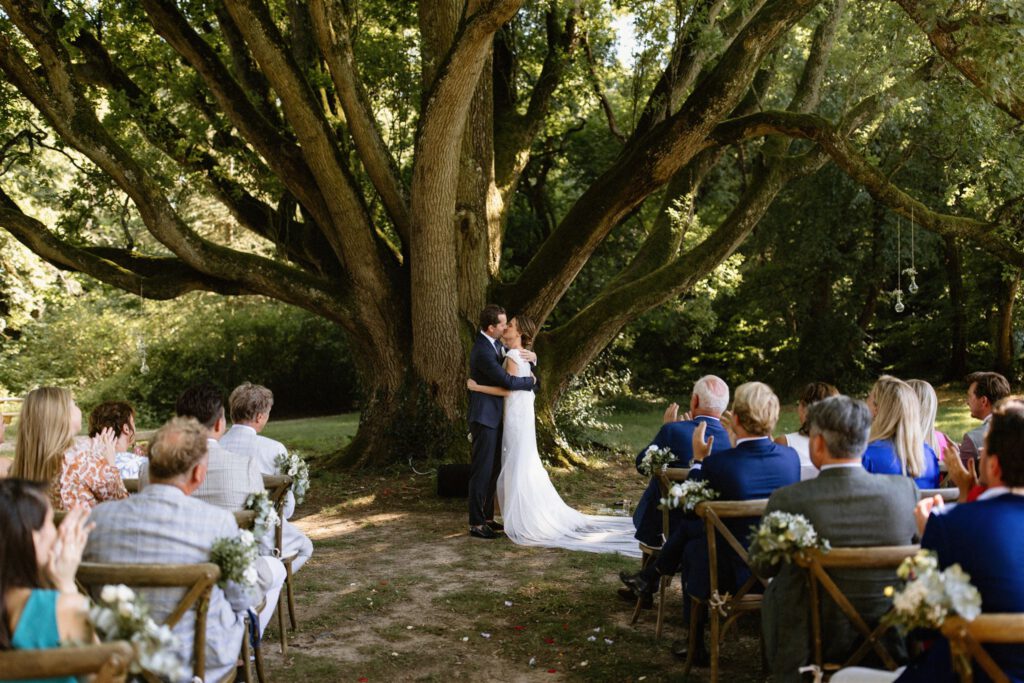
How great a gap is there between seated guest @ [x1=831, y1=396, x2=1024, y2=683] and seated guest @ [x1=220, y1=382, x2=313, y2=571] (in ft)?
12.2

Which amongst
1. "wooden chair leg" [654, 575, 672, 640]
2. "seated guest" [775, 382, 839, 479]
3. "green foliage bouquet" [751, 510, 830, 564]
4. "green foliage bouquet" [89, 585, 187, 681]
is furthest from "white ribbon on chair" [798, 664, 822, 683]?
"green foliage bouquet" [89, 585, 187, 681]

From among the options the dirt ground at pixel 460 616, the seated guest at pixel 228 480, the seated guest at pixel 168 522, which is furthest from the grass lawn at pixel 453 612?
the seated guest at pixel 168 522

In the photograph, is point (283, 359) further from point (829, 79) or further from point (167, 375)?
point (829, 79)

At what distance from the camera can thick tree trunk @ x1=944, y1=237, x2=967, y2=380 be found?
84.6 feet

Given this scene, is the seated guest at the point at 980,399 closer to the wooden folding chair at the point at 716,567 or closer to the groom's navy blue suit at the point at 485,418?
the wooden folding chair at the point at 716,567

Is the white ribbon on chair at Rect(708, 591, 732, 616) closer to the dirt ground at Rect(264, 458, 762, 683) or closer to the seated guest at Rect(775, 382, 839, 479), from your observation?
the dirt ground at Rect(264, 458, 762, 683)

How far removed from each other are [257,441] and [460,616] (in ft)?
5.86

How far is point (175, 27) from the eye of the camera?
11.4 metres

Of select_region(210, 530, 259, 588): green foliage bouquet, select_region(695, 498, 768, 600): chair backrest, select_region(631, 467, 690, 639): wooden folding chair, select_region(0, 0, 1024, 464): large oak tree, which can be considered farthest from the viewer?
select_region(0, 0, 1024, 464): large oak tree

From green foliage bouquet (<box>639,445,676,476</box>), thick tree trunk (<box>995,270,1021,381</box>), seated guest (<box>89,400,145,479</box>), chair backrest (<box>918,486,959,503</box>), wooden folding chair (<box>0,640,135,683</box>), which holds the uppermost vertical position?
thick tree trunk (<box>995,270,1021,381</box>)

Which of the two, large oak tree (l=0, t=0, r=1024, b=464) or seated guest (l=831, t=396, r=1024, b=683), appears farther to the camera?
large oak tree (l=0, t=0, r=1024, b=464)

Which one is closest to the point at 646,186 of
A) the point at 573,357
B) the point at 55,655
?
the point at 573,357

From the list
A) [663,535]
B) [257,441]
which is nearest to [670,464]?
[663,535]

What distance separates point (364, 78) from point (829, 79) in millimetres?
11050
